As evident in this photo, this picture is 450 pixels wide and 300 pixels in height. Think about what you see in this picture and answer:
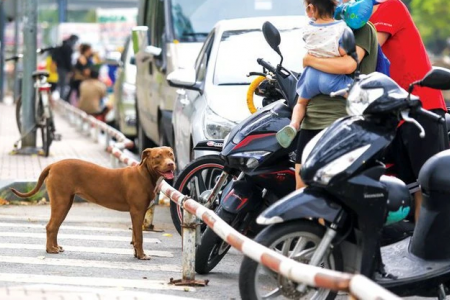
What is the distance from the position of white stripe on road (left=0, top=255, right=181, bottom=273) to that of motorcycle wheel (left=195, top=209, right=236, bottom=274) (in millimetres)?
299

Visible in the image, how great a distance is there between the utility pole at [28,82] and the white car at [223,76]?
5.18 metres

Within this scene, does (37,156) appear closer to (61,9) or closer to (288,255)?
(288,255)

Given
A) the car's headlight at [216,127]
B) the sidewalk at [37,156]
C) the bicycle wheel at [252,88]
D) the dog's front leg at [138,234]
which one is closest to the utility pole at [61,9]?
the sidewalk at [37,156]

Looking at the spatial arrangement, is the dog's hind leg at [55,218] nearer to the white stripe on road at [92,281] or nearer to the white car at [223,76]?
the white stripe on road at [92,281]

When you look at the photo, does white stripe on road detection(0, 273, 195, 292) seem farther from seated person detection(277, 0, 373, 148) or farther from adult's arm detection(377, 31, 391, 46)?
adult's arm detection(377, 31, 391, 46)

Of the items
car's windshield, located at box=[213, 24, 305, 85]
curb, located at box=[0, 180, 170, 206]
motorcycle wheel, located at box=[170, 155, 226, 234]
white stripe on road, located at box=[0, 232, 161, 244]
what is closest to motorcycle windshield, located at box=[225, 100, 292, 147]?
motorcycle wheel, located at box=[170, 155, 226, 234]

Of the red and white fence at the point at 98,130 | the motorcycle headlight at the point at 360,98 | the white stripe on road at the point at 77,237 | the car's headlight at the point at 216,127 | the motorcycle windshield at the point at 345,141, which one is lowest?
the red and white fence at the point at 98,130

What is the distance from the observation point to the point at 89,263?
847 centimetres

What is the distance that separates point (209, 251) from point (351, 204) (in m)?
1.91

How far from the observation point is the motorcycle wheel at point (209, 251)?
26.0ft

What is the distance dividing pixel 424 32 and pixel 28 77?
6356 centimetres

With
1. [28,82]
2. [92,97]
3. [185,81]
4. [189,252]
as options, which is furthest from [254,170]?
[92,97]

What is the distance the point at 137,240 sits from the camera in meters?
8.65

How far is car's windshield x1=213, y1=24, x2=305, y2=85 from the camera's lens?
10.9 m
